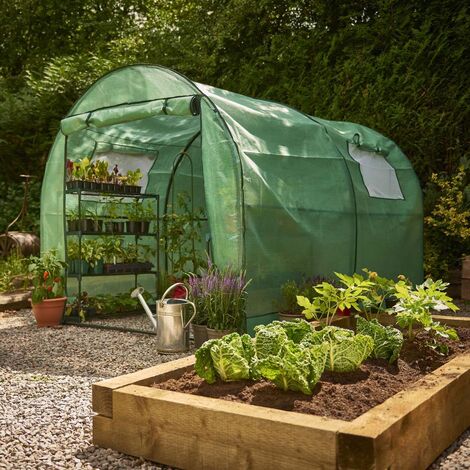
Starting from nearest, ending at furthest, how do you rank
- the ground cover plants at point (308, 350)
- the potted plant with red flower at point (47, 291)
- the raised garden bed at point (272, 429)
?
the raised garden bed at point (272, 429)
the ground cover plants at point (308, 350)
the potted plant with red flower at point (47, 291)

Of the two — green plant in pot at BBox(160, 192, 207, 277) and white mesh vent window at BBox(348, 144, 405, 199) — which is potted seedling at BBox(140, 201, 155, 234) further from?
white mesh vent window at BBox(348, 144, 405, 199)

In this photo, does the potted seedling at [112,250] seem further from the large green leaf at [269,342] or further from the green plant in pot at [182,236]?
the large green leaf at [269,342]

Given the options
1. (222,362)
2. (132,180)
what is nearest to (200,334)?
(222,362)

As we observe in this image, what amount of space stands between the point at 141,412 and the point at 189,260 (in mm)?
4592

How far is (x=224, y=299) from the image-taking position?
430cm

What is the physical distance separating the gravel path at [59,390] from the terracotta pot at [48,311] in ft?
0.45

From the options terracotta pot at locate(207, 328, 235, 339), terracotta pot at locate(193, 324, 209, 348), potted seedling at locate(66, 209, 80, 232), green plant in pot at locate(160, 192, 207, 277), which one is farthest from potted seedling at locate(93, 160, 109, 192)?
terracotta pot at locate(207, 328, 235, 339)

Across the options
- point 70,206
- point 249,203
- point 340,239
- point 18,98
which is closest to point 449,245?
point 340,239

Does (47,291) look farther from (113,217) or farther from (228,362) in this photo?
(228,362)

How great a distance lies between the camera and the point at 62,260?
5.96 m

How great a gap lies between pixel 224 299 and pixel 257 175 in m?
0.97

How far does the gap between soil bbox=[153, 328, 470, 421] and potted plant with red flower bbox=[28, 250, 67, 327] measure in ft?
10.6

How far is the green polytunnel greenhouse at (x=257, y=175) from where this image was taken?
4.58 meters

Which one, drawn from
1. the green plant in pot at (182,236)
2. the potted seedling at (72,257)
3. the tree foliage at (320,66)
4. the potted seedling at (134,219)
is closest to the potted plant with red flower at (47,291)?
the potted seedling at (72,257)
